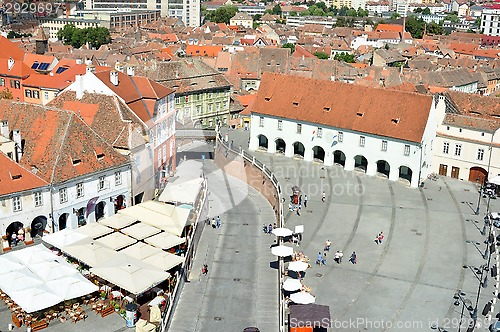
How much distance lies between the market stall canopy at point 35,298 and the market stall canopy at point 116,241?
7201mm

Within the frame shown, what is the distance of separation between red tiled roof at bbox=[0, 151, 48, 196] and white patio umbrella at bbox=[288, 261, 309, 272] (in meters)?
20.3

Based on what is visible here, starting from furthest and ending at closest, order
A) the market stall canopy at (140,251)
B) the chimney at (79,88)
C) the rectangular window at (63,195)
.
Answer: the chimney at (79,88), the rectangular window at (63,195), the market stall canopy at (140,251)

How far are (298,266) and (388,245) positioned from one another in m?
10.6

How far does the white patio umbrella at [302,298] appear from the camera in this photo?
42.3 meters

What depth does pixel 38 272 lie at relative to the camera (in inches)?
1721

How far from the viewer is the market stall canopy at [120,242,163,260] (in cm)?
4678

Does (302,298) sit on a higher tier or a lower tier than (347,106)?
lower

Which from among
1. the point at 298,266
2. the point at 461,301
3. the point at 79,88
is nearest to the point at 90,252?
the point at 298,266

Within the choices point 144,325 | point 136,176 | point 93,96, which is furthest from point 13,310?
point 93,96

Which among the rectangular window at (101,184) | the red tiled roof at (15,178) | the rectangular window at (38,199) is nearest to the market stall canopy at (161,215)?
the rectangular window at (101,184)

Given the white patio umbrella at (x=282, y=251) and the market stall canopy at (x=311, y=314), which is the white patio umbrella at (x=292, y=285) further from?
the white patio umbrella at (x=282, y=251)

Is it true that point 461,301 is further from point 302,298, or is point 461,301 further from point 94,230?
point 94,230

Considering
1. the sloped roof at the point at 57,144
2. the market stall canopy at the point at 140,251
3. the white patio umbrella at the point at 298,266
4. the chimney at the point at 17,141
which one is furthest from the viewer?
the chimney at the point at 17,141

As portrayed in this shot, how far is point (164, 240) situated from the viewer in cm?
5003
